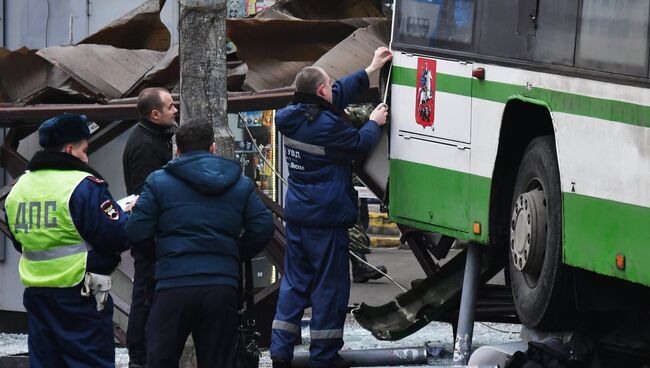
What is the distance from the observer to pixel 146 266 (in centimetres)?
904

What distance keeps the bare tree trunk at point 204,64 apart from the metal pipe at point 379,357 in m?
1.57

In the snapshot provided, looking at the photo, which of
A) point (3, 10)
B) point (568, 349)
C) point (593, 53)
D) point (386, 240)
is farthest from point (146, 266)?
point (386, 240)

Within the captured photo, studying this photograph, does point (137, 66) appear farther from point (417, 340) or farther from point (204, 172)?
point (204, 172)

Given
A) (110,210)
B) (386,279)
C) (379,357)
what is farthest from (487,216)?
(386,279)

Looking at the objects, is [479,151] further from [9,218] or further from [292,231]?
Answer: [9,218]

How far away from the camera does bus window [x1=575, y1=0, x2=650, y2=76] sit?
639 cm

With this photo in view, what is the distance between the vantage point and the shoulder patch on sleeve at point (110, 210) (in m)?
7.53

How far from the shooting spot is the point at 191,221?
7.30 m

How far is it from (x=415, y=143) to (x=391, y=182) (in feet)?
1.44

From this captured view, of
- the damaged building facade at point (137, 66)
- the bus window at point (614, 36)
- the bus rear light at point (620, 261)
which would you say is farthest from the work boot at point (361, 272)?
the bus rear light at point (620, 261)

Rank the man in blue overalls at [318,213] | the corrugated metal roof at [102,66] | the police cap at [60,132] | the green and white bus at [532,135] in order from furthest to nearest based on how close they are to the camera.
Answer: the corrugated metal roof at [102,66] < the man in blue overalls at [318,213] < the police cap at [60,132] < the green and white bus at [532,135]

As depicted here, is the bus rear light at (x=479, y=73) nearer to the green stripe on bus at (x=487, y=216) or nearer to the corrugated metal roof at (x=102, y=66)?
the green stripe on bus at (x=487, y=216)

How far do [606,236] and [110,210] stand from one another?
2463mm

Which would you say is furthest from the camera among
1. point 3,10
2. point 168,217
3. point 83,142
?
point 3,10
